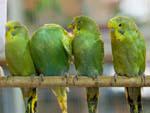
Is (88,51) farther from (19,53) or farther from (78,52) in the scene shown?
(19,53)

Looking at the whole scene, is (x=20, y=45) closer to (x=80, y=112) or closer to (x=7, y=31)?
(x=7, y=31)

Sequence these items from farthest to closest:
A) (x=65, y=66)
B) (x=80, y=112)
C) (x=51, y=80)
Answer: (x=80, y=112) < (x=65, y=66) < (x=51, y=80)

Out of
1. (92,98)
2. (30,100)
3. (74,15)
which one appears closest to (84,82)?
(92,98)

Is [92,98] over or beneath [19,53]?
beneath

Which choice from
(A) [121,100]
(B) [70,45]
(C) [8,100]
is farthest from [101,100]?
(B) [70,45]

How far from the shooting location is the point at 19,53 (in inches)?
49.4

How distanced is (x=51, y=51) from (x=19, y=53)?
105 mm

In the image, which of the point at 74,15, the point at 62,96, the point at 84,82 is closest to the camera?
the point at 84,82

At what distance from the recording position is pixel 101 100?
1710 mm

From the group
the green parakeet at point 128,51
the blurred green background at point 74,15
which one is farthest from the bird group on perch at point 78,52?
the blurred green background at point 74,15

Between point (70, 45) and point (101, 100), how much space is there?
53cm

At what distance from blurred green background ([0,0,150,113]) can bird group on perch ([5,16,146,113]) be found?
1.39ft

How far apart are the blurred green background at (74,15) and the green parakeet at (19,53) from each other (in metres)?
0.43

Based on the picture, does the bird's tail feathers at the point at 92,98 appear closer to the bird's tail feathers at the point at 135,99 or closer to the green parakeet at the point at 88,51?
the green parakeet at the point at 88,51
